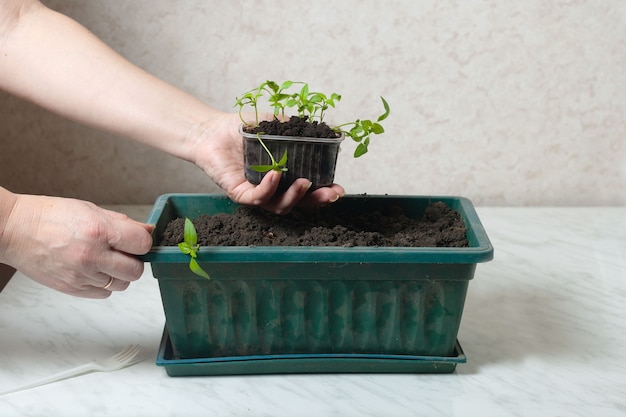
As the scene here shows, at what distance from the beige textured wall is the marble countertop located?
12.3 inches

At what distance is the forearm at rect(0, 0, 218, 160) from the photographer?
3.28 ft

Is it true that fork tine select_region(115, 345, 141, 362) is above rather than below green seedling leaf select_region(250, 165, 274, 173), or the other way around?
below

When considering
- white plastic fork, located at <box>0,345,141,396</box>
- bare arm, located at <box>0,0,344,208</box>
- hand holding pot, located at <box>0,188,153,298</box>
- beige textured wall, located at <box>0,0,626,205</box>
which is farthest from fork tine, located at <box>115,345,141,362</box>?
beige textured wall, located at <box>0,0,626,205</box>

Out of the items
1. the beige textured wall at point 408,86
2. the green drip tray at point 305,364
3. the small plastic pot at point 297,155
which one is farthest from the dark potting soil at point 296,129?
the beige textured wall at point 408,86

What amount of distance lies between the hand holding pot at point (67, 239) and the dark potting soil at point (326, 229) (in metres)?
0.08

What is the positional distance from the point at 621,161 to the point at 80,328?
1226mm

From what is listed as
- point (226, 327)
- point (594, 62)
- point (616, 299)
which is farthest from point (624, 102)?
point (226, 327)

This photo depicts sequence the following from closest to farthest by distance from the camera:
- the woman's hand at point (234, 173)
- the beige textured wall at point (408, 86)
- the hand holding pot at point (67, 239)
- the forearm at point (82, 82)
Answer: the hand holding pot at point (67, 239), the woman's hand at point (234, 173), the forearm at point (82, 82), the beige textured wall at point (408, 86)

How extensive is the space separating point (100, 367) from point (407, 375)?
1.40 ft

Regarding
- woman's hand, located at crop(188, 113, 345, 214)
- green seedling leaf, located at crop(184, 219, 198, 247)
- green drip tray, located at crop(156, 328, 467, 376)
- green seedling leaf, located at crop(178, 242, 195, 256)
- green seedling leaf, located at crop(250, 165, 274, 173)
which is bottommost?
green drip tray, located at crop(156, 328, 467, 376)

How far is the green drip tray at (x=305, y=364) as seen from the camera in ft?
2.91

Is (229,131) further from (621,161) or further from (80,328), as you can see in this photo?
(621,161)

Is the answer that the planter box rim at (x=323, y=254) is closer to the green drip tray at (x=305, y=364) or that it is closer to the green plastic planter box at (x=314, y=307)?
the green plastic planter box at (x=314, y=307)

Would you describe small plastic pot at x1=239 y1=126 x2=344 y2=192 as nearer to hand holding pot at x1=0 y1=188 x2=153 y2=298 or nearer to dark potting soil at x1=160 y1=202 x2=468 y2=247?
dark potting soil at x1=160 y1=202 x2=468 y2=247
